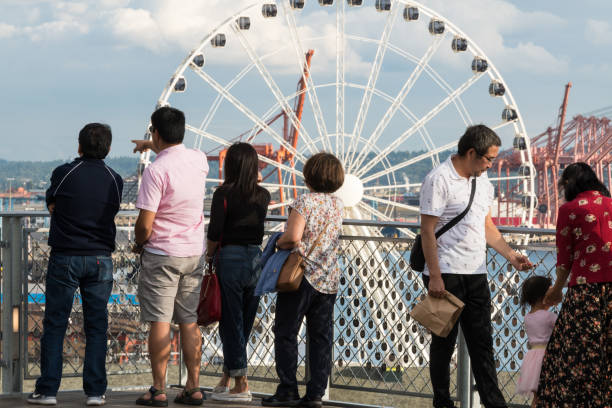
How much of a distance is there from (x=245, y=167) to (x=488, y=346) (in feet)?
5.95

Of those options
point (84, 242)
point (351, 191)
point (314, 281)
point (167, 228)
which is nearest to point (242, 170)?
point (167, 228)

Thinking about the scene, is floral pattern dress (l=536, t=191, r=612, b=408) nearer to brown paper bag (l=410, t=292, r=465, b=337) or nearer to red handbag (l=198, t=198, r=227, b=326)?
brown paper bag (l=410, t=292, r=465, b=337)

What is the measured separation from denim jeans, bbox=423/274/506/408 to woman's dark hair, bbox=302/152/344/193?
0.82 meters

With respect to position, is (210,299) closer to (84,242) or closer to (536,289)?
(84,242)

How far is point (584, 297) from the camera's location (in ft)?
15.0

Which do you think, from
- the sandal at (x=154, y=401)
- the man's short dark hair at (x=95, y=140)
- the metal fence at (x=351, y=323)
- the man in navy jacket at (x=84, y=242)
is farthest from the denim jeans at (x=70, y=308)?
the metal fence at (x=351, y=323)

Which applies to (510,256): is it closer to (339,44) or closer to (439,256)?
(439,256)

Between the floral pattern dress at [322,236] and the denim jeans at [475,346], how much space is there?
0.65 metres

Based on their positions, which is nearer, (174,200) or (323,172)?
(174,200)

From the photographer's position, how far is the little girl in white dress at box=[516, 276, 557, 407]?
16.5ft

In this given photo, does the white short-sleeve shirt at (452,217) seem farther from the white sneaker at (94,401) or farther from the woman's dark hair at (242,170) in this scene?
the white sneaker at (94,401)

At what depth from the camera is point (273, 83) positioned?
2098 centimetres

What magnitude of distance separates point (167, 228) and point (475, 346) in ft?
6.41

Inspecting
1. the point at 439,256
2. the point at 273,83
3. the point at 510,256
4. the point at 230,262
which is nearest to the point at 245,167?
the point at 230,262
